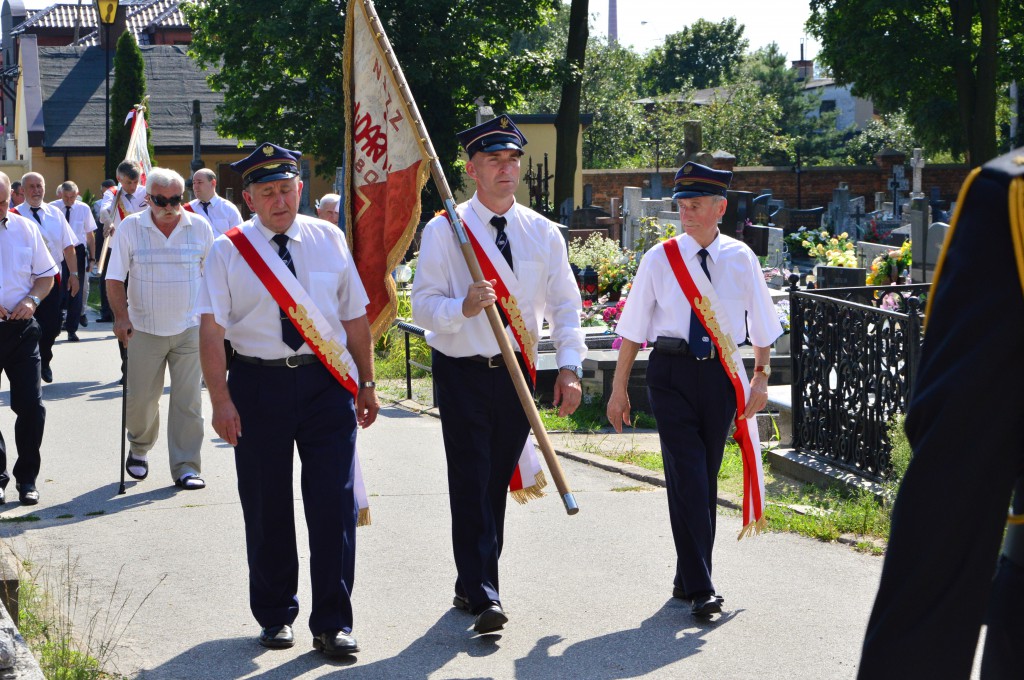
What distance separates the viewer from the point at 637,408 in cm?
1109

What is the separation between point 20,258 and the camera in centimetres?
848

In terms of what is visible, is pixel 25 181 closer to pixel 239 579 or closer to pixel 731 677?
pixel 239 579

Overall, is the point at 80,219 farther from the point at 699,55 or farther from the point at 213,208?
the point at 699,55

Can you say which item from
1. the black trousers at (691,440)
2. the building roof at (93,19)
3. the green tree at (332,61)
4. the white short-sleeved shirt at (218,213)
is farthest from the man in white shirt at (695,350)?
the building roof at (93,19)

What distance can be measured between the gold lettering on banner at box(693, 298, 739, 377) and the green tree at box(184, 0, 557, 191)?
2650cm

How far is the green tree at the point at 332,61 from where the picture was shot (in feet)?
105

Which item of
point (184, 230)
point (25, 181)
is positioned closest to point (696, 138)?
point (25, 181)

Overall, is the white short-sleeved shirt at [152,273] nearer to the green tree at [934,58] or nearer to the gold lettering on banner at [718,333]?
the gold lettering on banner at [718,333]

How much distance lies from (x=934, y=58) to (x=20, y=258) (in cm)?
3284

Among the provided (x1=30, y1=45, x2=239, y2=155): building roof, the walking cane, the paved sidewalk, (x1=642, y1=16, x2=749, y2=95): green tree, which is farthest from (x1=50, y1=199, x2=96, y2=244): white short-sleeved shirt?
(x1=642, y1=16, x2=749, y2=95): green tree

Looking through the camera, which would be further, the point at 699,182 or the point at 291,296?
the point at 699,182

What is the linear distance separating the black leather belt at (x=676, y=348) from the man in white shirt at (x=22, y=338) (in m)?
4.21

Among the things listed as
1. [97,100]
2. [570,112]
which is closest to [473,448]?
[570,112]

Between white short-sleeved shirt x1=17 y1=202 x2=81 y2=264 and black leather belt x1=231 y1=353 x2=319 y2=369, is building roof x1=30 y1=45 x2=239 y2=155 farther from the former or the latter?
black leather belt x1=231 y1=353 x2=319 y2=369
